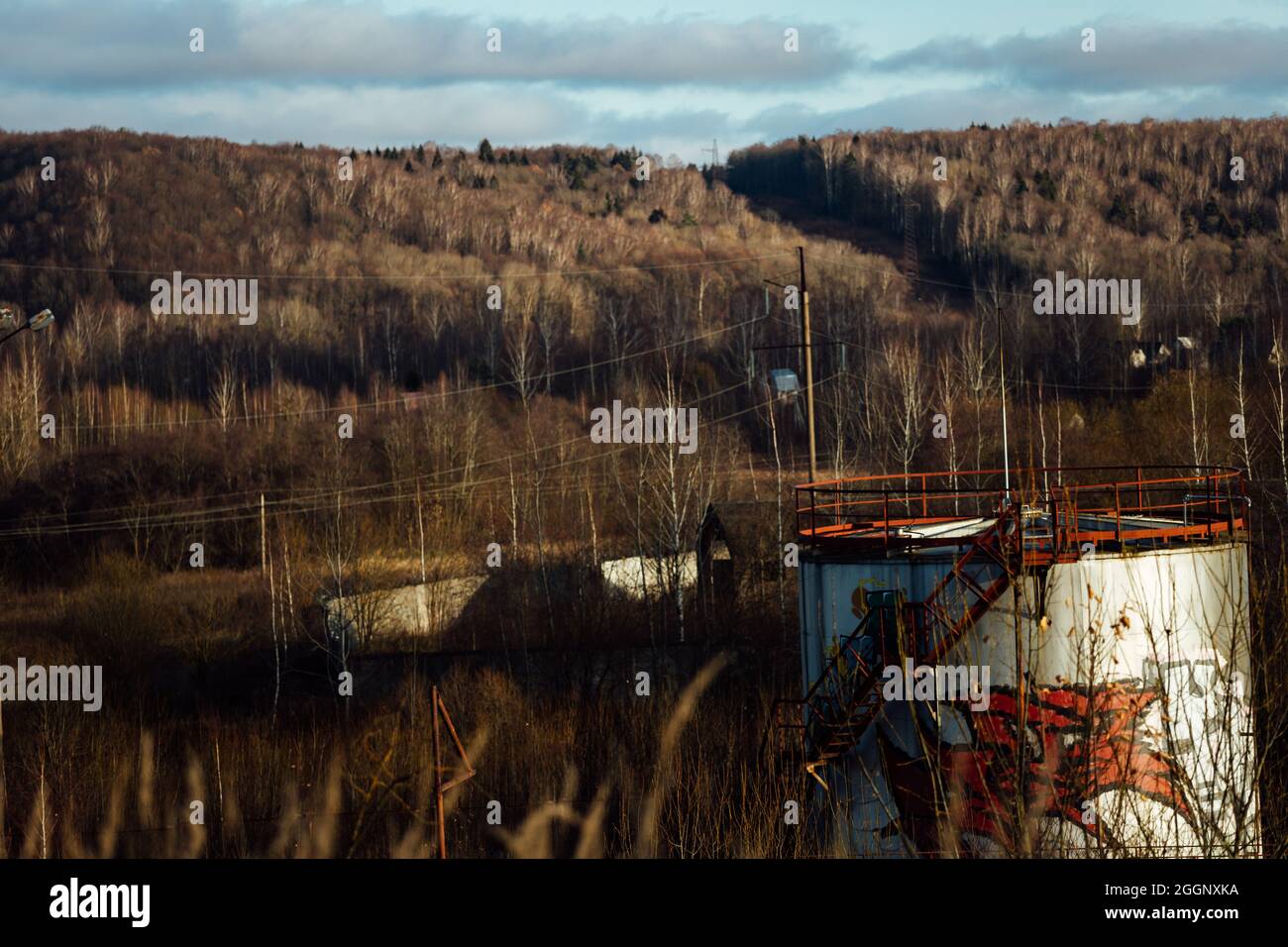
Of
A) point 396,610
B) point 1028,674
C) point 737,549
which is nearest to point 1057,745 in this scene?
point 1028,674

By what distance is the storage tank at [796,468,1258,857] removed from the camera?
12133 millimetres

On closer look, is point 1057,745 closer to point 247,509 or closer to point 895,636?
point 895,636

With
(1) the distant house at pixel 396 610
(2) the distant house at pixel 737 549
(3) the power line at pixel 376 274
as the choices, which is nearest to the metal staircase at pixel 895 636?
(2) the distant house at pixel 737 549

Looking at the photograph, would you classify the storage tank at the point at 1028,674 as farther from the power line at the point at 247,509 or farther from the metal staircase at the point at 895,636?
the power line at the point at 247,509

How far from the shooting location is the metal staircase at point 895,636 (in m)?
12.9

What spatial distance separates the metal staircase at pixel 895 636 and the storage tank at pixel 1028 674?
2 cm

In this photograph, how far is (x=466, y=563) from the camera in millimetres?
43469

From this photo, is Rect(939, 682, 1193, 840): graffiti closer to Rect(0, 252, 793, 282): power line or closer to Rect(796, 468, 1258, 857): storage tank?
Rect(796, 468, 1258, 857): storage tank

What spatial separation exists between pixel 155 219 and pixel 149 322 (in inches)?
926

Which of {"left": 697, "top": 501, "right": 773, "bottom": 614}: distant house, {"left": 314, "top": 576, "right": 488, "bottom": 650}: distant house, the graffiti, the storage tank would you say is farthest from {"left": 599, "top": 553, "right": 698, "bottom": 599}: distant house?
the graffiti

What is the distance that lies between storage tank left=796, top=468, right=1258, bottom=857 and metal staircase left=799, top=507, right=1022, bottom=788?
0.8 inches
